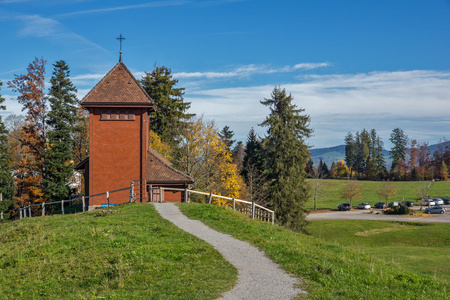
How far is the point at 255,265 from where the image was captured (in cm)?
1123

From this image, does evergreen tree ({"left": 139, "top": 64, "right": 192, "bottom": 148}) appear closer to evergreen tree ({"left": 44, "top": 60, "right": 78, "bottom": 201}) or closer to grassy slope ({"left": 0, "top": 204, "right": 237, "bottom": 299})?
evergreen tree ({"left": 44, "top": 60, "right": 78, "bottom": 201})

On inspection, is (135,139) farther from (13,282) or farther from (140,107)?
(13,282)

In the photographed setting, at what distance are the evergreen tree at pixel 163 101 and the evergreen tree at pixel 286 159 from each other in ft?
48.8

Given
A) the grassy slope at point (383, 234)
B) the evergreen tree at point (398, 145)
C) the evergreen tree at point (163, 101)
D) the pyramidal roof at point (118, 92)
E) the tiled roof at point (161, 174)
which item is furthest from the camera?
the evergreen tree at point (398, 145)

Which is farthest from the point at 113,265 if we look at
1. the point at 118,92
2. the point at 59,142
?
the point at 59,142

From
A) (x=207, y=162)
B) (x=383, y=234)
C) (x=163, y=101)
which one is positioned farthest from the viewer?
(x=163, y=101)

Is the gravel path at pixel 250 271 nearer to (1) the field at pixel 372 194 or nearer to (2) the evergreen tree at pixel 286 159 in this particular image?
(2) the evergreen tree at pixel 286 159

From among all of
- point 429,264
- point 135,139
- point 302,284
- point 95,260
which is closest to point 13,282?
point 95,260

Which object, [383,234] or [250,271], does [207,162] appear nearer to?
[383,234]

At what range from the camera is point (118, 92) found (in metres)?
29.3

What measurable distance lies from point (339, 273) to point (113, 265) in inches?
254

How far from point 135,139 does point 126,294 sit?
20337 mm

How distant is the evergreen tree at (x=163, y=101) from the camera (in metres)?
56.1

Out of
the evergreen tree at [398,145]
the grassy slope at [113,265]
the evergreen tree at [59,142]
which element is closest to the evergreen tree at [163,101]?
the evergreen tree at [59,142]
